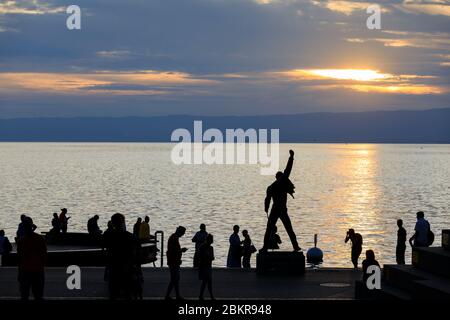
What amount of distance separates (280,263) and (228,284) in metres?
2.68

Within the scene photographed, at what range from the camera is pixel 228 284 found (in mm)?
24516

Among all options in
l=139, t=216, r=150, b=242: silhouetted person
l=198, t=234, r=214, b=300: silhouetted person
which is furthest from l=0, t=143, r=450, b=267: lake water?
l=198, t=234, r=214, b=300: silhouetted person

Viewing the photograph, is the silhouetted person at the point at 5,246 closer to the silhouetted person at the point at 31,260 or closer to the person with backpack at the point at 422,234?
the silhouetted person at the point at 31,260

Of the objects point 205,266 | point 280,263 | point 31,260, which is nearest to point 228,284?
point 280,263

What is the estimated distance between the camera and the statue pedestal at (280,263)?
87.2 feet

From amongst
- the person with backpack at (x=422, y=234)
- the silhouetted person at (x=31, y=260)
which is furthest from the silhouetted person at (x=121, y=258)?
the person with backpack at (x=422, y=234)

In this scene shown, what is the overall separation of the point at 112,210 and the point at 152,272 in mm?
72462

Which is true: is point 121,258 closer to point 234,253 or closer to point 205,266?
point 205,266

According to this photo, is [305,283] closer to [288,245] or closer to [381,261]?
[381,261]

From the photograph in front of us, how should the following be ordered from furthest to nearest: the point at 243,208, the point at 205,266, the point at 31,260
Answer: the point at 243,208 < the point at 205,266 < the point at 31,260

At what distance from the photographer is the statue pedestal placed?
2659 cm

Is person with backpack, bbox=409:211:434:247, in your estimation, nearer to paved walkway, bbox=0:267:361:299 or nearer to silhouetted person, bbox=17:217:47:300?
paved walkway, bbox=0:267:361:299

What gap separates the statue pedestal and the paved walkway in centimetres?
35
